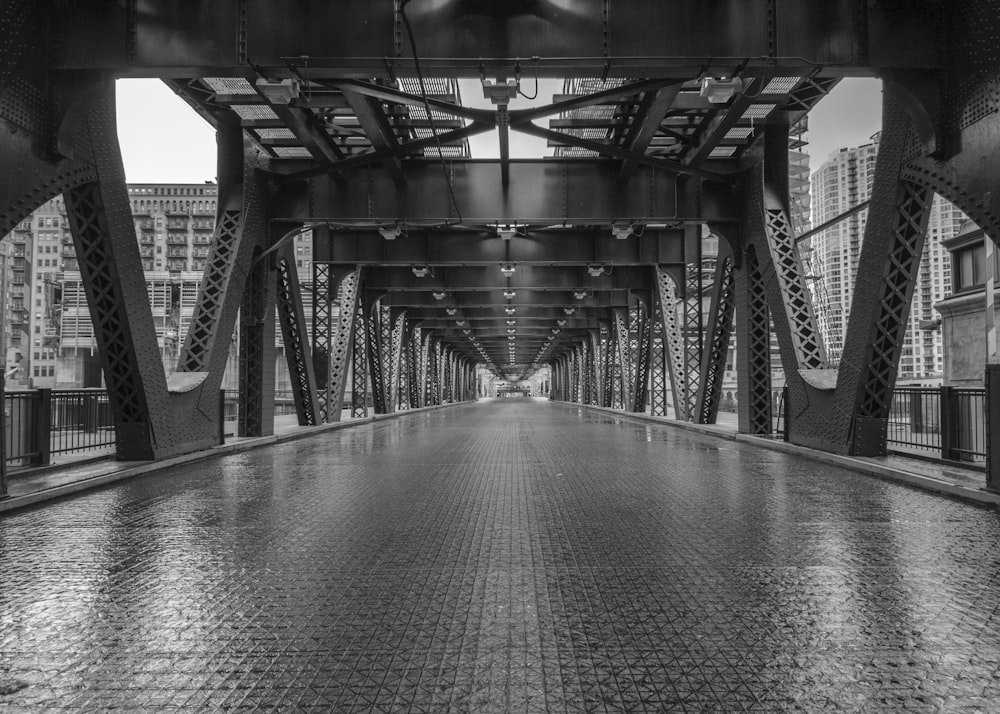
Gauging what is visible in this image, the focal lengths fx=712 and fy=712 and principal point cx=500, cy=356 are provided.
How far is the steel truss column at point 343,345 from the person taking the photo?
25.0 m

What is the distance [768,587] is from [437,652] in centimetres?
233

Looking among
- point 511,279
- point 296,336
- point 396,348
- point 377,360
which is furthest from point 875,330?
point 396,348

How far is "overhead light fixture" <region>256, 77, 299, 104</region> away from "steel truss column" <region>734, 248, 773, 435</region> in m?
10.7

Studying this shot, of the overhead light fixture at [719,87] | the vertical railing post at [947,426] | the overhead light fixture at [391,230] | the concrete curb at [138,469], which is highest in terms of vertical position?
the overhead light fixture at [719,87]

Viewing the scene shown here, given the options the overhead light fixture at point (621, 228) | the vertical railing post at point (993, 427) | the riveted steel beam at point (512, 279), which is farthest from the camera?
the riveted steel beam at point (512, 279)

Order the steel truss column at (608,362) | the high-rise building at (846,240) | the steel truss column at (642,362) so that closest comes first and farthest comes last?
1. the high-rise building at (846,240)
2. the steel truss column at (642,362)
3. the steel truss column at (608,362)

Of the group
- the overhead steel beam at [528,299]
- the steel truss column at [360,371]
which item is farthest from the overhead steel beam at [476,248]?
the overhead steel beam at [528,299]

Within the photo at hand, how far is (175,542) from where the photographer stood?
6055mm

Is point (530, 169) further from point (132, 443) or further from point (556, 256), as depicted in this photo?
point (132, 443)

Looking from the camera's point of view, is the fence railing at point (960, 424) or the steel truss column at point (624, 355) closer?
the fence railing at point (960, 424)

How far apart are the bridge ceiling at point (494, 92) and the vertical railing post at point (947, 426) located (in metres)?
5.05

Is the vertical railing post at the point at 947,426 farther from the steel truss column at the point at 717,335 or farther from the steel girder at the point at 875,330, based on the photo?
the steel truss column at the point at 717,335

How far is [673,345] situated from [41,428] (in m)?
20.9

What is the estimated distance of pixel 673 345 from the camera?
26.7 metres
